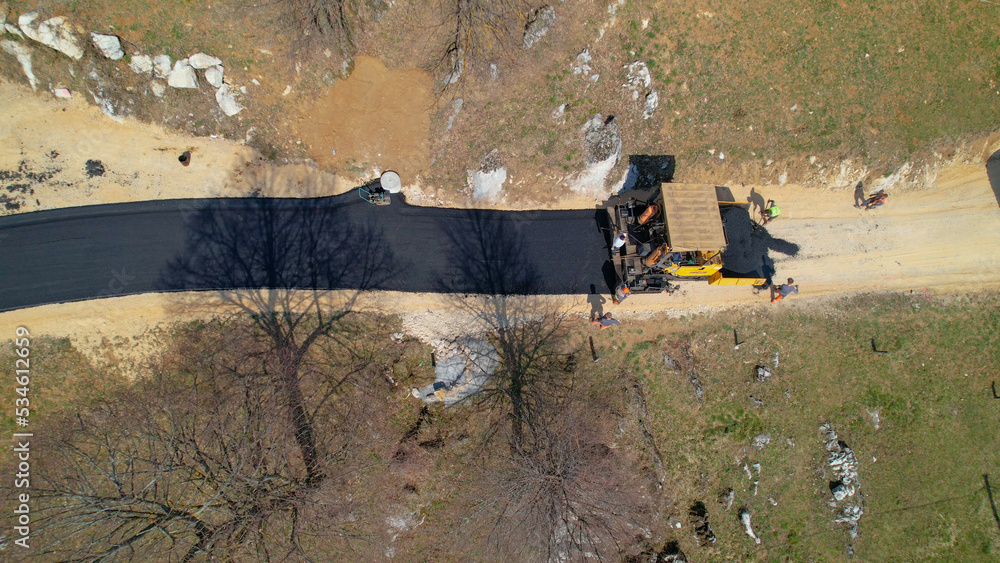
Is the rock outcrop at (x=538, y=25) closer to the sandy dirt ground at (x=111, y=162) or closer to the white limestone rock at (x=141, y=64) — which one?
the sandy dirt ground at (x=111, y=162)

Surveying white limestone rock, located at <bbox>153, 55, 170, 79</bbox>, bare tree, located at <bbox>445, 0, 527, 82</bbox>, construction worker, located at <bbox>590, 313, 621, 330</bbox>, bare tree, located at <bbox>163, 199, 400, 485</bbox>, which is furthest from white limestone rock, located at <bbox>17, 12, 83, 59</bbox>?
construction worker, located at <bbox>590, 313, 621, 330</bbox>

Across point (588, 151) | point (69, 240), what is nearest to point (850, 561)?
point (588, 151)

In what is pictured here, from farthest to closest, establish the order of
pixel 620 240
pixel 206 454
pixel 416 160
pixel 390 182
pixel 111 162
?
pixel 416 160, pixel 390 182, pixel 111 162, pixel 620 240, pixel 206 454

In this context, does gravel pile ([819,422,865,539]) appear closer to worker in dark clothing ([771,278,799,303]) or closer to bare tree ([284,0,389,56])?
worker in dark clothing ([771,278,799,303])

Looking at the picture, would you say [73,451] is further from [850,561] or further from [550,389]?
[850,561]

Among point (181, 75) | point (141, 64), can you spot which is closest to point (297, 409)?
point (181, 75)

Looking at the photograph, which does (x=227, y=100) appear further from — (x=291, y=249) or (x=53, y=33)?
(x=291, y=249)

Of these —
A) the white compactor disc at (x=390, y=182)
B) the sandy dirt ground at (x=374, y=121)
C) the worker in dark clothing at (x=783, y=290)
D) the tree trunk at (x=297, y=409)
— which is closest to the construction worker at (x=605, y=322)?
the worker in dark clothing at (x=783, y=290)
